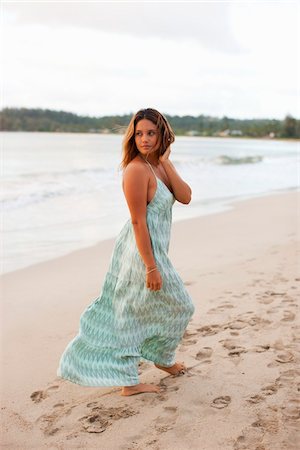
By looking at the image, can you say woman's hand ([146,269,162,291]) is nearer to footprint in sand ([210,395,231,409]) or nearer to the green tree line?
footprint in sand ([210,395,231,409])

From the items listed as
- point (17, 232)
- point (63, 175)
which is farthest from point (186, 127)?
point (17, 232)

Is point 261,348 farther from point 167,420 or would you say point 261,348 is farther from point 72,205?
point 72,205

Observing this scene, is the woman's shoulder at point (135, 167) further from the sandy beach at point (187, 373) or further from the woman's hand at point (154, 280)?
the sandy beach at point (187, 373)

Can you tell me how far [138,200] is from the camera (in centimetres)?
283

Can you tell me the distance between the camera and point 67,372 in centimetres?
301

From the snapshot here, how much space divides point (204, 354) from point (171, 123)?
68.5 meters

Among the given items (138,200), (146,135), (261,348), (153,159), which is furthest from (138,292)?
(261,348)

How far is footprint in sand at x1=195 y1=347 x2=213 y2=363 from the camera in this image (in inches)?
138

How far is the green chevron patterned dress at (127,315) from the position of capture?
298 centimetres

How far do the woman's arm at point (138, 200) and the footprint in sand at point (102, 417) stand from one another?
87cm

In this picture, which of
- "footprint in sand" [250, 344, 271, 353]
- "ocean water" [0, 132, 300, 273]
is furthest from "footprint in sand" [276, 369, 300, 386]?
"ocean water" [0, 132, 300, 273]

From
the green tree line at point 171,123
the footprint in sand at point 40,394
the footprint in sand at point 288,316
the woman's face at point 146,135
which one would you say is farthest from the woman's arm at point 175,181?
the green tree line at point 171,123

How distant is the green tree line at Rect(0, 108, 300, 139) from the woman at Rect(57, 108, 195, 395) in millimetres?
40207

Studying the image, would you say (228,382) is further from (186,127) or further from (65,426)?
(186,127)
